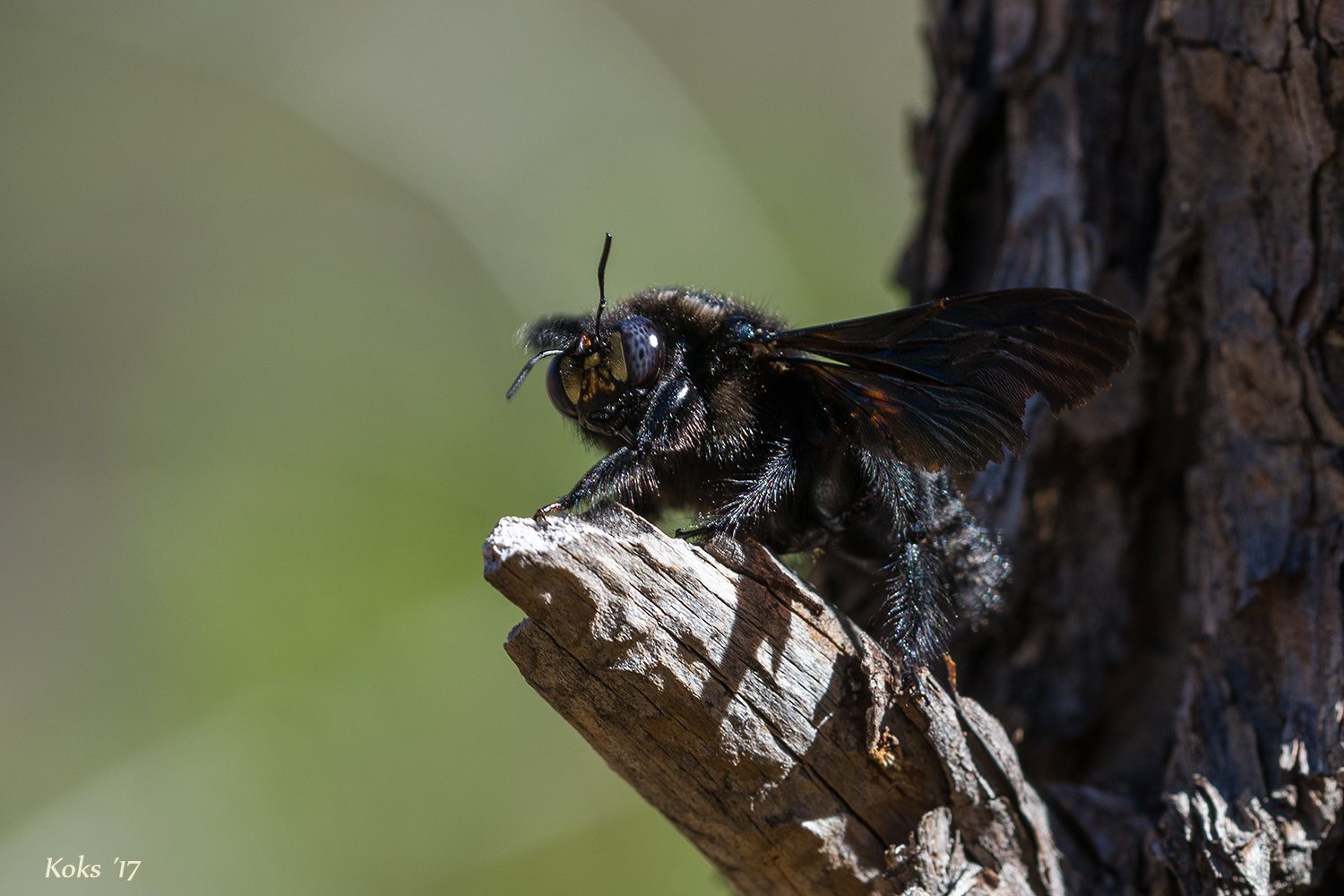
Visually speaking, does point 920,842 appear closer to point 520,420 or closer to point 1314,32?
point 1314,32

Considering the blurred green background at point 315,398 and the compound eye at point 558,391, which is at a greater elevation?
the blurred green background at point 315,398

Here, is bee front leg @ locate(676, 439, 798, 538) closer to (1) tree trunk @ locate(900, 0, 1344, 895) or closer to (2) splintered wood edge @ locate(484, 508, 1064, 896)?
(2) splintered wood edge @ locate(484, 508, 1064, 896)

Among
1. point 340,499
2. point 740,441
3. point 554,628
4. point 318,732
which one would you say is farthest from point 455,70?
point 554,628

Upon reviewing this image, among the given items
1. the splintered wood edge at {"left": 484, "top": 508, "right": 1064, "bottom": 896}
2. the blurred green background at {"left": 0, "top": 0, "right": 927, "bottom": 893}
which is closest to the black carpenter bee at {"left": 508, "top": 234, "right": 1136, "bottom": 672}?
the splintered wood edge at {"left": 484, "top": 508, "right": 1064, "bottom": 896}

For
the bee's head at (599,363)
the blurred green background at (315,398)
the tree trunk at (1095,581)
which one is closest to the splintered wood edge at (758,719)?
the tree trunk at (1095,581)

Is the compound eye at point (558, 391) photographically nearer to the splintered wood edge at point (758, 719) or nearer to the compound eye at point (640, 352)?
the compound eye at point (640, 352)

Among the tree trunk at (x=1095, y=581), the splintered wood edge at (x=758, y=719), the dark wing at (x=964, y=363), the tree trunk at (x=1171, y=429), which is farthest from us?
the tree trunk at (x=1171, y=429)

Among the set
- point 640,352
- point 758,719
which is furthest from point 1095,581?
point 640,352
